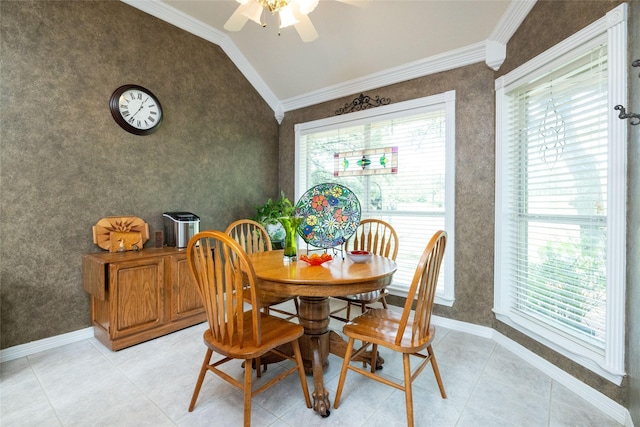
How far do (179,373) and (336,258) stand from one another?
1316 millimetres

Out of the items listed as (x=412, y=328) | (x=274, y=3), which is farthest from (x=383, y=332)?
(x=274, y=3)

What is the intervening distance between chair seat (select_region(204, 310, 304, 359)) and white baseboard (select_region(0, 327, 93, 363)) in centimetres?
168

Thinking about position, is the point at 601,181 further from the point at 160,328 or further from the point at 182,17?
the point at 182,17

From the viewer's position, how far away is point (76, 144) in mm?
2400

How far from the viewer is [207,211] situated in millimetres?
3320

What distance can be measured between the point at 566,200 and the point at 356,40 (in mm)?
2280

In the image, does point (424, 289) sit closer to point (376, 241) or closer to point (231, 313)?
point (231, 313)

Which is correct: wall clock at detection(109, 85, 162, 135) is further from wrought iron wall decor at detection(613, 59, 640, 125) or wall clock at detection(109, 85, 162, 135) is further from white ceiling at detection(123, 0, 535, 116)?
wrought iron wall decor at detection(613, 59, 640, 125)

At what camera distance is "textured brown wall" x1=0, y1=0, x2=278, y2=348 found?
7.03 feet

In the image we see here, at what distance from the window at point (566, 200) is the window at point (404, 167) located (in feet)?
1.48

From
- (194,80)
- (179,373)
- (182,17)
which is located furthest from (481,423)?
(182,17)

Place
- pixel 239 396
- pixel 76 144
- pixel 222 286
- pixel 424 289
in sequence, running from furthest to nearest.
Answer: pixel 76 144, pixel 239 396, pixel 424 289, pixel 222 286

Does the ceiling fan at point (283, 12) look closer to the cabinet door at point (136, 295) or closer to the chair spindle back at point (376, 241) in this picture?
the chair spindle back at point (376, 241)

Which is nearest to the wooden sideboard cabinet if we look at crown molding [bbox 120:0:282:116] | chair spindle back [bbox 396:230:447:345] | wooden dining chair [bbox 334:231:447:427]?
wooden dining chair [bbox 334:231:447:427]
